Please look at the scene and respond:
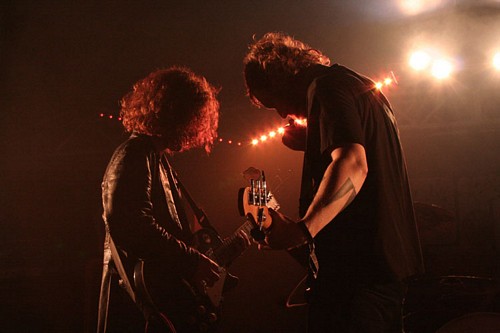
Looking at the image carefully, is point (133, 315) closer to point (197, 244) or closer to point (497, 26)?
point (197, 244)

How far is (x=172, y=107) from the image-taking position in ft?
12.1

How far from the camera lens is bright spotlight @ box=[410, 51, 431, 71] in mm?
6312

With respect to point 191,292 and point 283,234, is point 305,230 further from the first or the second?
point 191,292

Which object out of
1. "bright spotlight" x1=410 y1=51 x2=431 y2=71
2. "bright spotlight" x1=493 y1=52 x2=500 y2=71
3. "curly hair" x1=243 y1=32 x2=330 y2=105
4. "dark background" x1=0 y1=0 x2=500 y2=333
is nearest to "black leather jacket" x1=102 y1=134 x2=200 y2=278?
"curly hair" x1=243 y1=32 x2=330 y2=105

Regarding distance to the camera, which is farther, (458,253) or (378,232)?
(458,253)

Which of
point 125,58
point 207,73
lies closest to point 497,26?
Answer: point 207,73

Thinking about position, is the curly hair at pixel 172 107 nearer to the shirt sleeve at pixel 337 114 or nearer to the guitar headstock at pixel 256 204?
the guitar headstock at pixel 256 204

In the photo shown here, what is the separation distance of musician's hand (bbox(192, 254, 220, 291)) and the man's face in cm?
139

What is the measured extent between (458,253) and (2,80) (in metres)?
8.16

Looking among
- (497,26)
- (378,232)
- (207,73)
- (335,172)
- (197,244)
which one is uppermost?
(497,26)

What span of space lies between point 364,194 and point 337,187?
10.7 inches

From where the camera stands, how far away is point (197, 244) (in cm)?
330

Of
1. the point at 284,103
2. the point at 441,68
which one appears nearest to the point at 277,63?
the point at 284,103

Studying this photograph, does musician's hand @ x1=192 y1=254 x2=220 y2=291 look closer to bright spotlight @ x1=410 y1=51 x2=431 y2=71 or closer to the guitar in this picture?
the guitar
